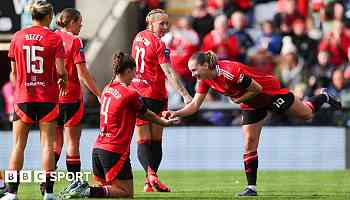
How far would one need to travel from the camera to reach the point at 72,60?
13.4 m

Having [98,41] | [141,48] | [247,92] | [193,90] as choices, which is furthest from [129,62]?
[98,41]

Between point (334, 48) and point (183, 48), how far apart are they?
296 centimetres

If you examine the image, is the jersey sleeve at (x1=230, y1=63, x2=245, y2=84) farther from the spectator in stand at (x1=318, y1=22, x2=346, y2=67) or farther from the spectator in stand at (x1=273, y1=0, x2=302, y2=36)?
the spectator in stand at (x1=273, y1=0, x2=302, y2=36)

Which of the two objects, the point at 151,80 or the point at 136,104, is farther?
the point at 151,80

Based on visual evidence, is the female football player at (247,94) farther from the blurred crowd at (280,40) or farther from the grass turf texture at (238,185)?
the blurred crowd at (280,40)

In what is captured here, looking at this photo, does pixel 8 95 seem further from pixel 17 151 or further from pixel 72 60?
pixel 17 151

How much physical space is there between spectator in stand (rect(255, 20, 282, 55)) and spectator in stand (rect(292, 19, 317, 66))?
373 millimetres

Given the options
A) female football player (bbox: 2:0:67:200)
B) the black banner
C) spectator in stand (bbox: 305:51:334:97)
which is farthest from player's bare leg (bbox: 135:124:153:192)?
spectator in stand (bbox: 305:51:334:97)

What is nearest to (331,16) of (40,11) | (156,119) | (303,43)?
(303,43)

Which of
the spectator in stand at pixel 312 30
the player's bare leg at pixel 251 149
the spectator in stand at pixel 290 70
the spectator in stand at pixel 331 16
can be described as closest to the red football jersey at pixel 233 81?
the player's bare leg at pixel 251 149

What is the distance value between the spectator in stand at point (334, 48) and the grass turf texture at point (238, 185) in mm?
3483

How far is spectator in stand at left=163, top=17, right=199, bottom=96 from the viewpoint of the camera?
66.6 ft

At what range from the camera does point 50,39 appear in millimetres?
11422

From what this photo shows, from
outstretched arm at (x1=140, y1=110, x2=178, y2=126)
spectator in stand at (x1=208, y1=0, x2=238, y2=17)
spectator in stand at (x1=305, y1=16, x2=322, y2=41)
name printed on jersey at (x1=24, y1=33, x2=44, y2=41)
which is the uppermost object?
spectator in stand at (x1=208, y1=0, x2=238, y2=17)
